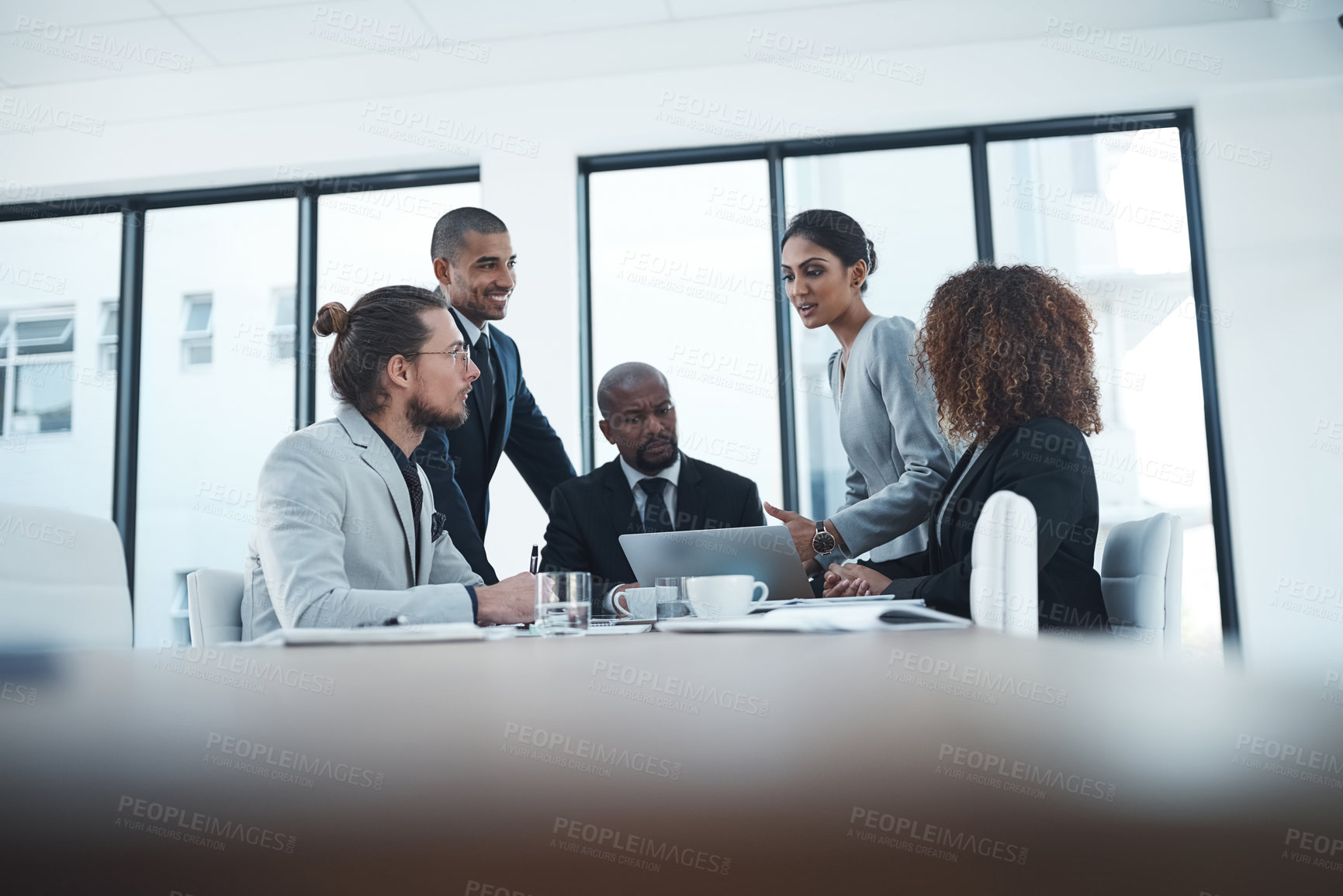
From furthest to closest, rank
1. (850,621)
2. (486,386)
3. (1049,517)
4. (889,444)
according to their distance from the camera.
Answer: (486,386) → (889,444) → (1049,517) → (850,621)

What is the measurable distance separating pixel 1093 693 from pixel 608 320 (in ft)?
13.6

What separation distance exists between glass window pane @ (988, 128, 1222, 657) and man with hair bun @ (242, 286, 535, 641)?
3.07m

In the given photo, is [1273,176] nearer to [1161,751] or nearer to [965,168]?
[965,168]

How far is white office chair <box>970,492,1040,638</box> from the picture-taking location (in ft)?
4.00

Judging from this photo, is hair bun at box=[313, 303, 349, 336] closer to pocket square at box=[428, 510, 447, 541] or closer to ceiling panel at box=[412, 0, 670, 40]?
pocket square at box=[428, 510, 447, 541]

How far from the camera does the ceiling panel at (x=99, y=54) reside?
14.4 ft

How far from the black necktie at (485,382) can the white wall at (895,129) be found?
125 cm

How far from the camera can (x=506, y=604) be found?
1563mm

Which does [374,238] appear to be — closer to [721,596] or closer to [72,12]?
[72,12]

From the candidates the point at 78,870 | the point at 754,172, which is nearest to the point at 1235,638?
the point at 754,172

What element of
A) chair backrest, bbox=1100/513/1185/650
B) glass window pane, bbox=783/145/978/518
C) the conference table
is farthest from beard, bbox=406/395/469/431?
glass window pane, bbox=783/145/978/518

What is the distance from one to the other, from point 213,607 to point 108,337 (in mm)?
3886

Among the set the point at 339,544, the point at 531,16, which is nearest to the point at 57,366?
the point at 531,16

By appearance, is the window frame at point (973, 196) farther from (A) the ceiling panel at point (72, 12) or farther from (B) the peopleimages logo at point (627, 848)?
(B) the peopleimages logo at point (627, 848)
